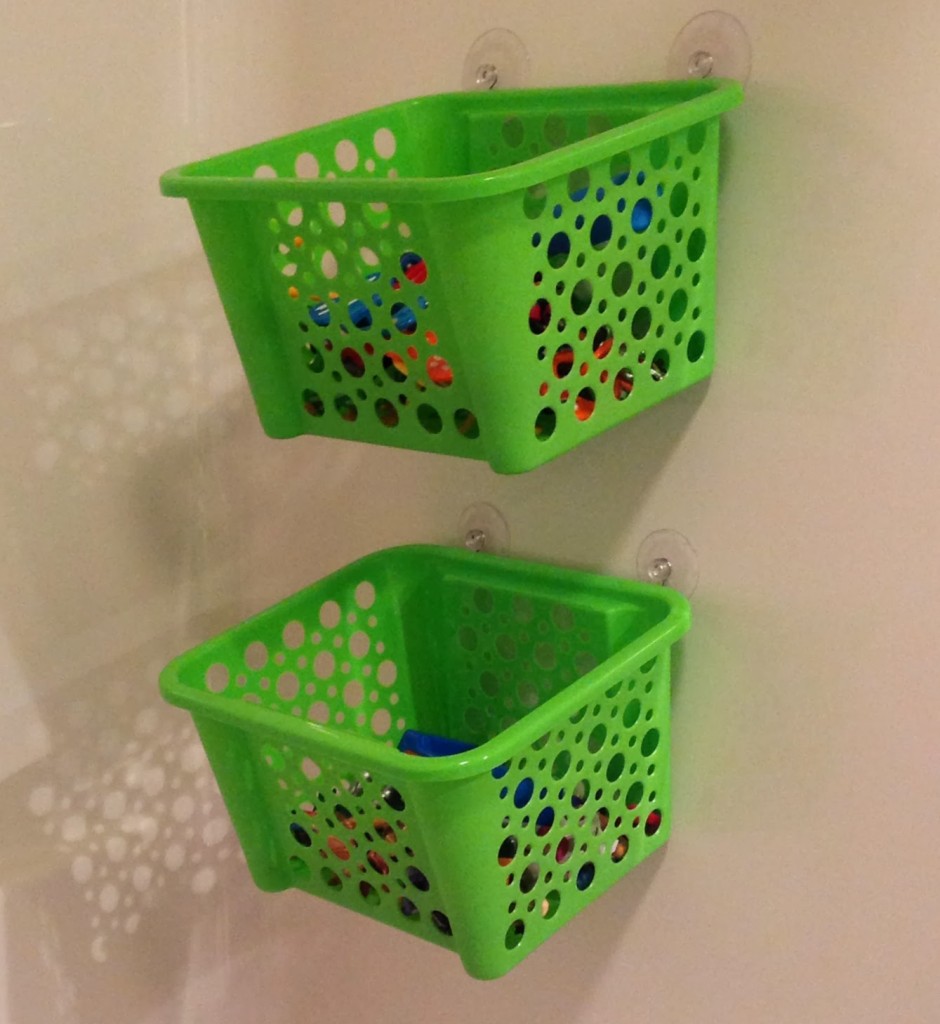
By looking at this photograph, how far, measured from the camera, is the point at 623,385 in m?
0.78

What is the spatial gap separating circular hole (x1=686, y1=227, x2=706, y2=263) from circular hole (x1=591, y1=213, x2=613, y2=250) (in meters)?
0.08

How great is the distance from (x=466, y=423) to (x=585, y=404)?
0.26ft

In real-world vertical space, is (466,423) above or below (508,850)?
above

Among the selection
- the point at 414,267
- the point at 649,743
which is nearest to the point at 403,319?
the point at 414,267

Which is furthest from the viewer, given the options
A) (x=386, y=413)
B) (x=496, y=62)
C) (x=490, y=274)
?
(x=496, y=62)

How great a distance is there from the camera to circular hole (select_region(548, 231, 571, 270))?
708mm

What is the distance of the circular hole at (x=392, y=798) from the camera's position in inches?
30.8

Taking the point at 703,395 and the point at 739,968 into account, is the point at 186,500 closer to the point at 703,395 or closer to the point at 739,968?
the point at 703,395

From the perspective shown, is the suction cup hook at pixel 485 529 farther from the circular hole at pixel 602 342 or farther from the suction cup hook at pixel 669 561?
the circular hole at pixel 602 342

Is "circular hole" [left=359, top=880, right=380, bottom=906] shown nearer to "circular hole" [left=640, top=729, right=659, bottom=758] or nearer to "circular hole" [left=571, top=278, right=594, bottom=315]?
"circular hole" [left=640, top=729, right=659, bottom=758]

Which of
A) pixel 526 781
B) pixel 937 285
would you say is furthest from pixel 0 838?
pixel 937 285

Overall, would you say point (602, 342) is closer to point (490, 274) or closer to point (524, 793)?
point (490, 274)

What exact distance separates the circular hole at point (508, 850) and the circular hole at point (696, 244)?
0.40 metres

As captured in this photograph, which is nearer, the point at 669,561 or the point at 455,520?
the point at 669,561
